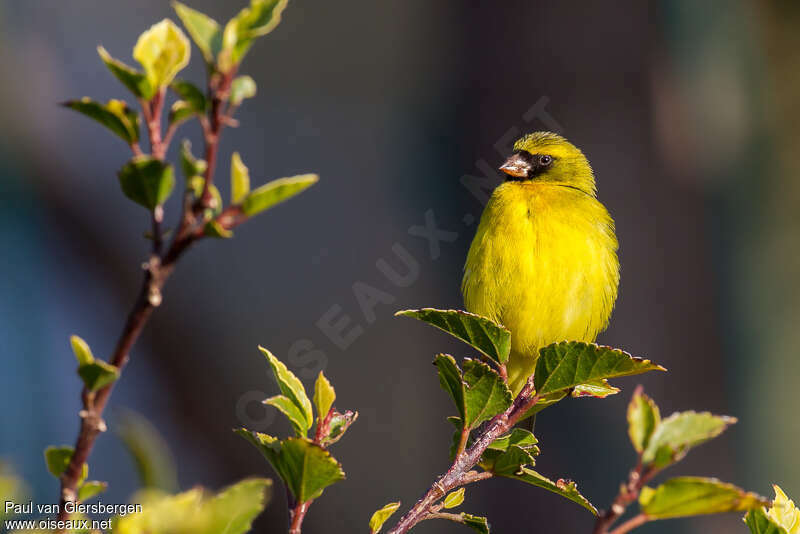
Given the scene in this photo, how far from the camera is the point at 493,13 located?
4152mm

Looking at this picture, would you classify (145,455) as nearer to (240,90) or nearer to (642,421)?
(240,90)

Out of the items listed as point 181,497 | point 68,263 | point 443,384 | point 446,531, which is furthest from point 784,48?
point 181,497

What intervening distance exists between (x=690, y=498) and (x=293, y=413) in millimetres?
379

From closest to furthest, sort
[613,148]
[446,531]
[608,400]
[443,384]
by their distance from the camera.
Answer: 1. [443,384]
2. [608,400]
3. [613,148]
4. [446,531]

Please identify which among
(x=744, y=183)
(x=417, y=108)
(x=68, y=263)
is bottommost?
(x=68, y=263)

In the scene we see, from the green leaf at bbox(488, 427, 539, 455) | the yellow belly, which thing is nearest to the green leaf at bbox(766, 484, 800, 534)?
the green leaf at bbox(488, 427, 539, 455)

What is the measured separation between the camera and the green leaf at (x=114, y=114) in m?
Result: 0.64

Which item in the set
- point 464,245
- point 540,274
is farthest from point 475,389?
point 464,245

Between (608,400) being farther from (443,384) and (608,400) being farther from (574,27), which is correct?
(443,384)

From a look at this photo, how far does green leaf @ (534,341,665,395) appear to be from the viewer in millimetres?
909

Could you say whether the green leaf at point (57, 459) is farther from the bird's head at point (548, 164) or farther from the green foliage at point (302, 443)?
the bird's head at point (548, 164)

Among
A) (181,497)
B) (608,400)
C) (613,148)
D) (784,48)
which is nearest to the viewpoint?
(181,497)

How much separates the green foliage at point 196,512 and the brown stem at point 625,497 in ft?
0.84

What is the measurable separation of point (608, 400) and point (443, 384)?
2.77 m
